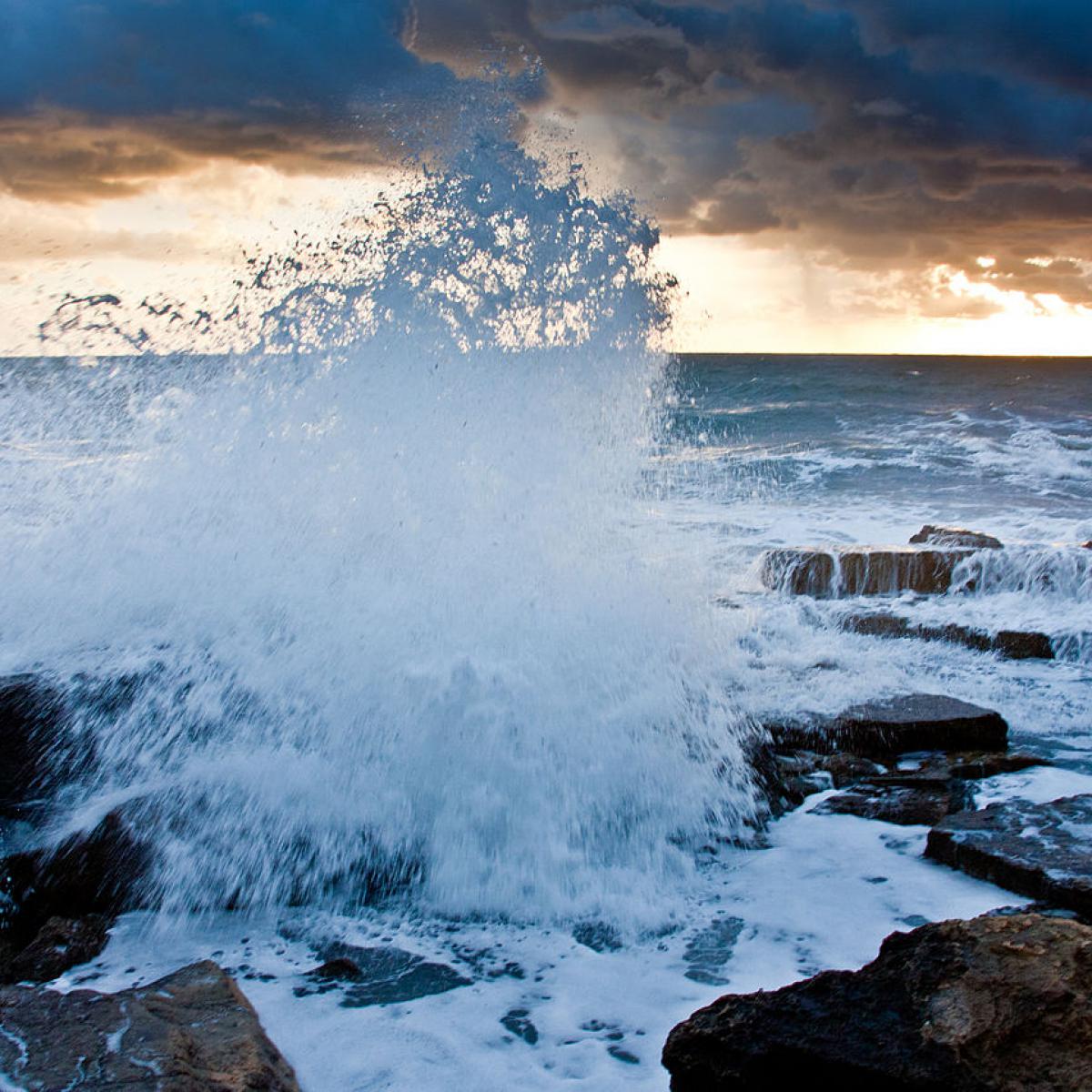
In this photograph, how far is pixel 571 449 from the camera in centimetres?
680

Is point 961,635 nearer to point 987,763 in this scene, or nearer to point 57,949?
point 987,763

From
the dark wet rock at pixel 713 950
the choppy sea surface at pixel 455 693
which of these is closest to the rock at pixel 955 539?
the choppy sea surface at pixel 455 693

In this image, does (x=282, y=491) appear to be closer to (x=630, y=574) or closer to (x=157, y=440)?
(x=157, y=440)

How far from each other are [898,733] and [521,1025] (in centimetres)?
260

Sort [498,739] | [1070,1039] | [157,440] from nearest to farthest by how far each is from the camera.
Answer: [1070,1039] < [498,739] < [157,440]

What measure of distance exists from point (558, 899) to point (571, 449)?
4.13m

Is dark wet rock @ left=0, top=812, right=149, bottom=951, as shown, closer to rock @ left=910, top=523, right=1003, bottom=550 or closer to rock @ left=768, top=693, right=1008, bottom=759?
rock @ left=768, top=693, right=1008, bottom=759

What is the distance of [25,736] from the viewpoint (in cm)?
382

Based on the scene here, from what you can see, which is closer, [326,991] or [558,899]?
[326,991]

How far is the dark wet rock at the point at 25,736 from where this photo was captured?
3.64m

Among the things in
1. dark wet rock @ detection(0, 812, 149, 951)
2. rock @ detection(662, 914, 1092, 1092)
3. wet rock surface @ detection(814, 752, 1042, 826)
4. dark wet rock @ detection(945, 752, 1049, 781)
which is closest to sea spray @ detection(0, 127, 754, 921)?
dark wet rock @ detection(0, 812, 149, 951)

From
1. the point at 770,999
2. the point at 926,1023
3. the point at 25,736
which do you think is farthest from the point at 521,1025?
the point at 25,736

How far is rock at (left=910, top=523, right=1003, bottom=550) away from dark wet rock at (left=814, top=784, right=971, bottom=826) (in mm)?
4920

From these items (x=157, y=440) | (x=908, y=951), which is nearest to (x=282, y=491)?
(x=157, y=440)
